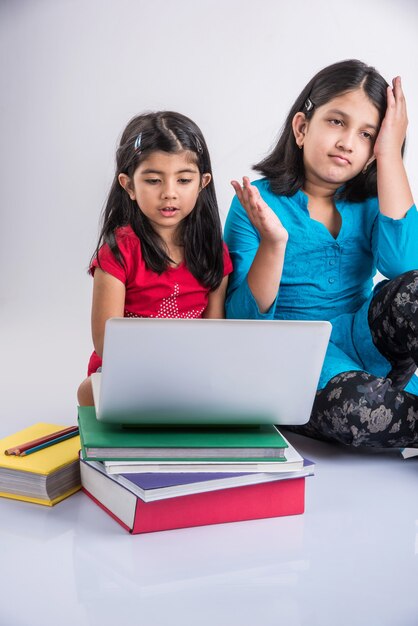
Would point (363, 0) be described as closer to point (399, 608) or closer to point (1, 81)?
point (1, 81)

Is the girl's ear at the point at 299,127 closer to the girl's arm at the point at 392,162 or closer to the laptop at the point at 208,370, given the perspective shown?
the girl's arm at the point at 392,162

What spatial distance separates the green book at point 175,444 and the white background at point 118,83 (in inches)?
68.0

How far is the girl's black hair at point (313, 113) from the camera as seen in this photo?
193 centimetres

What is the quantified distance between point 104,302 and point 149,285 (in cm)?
13

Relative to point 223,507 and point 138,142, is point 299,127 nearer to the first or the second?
point 138,142

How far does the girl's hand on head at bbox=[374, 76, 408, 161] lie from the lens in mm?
1902

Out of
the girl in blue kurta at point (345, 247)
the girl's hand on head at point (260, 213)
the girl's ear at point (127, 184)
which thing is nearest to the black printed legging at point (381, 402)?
the girl in blue kurta at point (345, 247)

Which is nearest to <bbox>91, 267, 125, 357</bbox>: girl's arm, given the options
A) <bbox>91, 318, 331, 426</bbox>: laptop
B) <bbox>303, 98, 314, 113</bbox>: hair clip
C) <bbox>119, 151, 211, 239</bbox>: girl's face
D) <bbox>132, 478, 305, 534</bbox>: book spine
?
<bbox>119, 151, 211, 239</bbox>: girl's face

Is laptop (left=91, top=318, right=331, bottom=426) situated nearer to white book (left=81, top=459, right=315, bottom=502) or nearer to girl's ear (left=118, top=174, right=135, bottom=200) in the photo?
white book (left=81, top=459, right=315, bottom=502)

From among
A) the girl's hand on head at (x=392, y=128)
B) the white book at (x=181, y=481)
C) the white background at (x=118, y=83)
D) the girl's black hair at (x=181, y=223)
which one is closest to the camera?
the white book at (x=181, y=481)

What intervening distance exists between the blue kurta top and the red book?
1.89ft

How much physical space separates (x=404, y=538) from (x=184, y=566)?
0.38 meters

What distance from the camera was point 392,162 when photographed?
1.91 metres

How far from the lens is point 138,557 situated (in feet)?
4.12
